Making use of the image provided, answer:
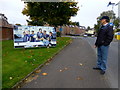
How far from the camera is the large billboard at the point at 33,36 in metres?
10.2

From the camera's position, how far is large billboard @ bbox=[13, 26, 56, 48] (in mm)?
10188

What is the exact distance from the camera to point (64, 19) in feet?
63.0

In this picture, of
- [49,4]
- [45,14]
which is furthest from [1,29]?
[49,4]

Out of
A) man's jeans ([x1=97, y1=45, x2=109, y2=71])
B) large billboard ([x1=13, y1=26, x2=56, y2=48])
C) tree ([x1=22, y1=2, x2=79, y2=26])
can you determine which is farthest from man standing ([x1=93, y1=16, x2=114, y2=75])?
tree ([x1=22, y1=2, x2=79, y2=26])

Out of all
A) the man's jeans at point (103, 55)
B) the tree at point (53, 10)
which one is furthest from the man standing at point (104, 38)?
the tree at point (53, 10)

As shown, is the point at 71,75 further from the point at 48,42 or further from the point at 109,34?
the point at 48,42

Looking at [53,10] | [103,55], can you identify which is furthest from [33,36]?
[53,10]

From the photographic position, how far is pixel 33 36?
1073cm

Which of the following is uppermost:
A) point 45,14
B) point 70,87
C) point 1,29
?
point 45,14

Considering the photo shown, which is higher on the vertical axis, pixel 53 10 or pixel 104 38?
pixel 53 10

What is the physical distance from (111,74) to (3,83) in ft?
11.7

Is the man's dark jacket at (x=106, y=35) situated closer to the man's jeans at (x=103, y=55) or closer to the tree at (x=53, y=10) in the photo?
the man's jeans at (x=103, y=55)

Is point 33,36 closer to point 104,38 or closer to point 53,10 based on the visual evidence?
→ point 104,38

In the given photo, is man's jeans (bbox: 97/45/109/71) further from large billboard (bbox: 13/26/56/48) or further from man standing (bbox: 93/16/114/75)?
large billboard (bbox: 13/26/56/48)
